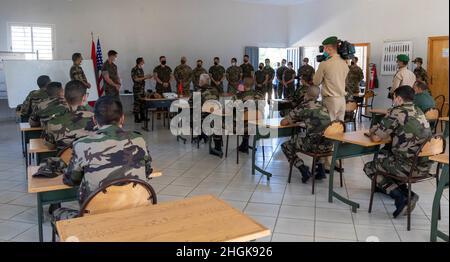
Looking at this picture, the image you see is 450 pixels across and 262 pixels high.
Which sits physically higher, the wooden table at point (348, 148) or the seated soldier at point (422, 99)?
the seated soldier at point (422, 99)

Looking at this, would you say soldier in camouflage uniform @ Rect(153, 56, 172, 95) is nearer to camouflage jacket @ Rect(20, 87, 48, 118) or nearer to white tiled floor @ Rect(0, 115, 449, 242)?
white tiled floor @ Rect(0, 115, 449, 242)

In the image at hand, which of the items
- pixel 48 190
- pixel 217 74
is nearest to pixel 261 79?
pixel 217 74

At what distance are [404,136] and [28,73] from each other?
27.6 feet

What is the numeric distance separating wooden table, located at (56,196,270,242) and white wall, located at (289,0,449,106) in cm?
784

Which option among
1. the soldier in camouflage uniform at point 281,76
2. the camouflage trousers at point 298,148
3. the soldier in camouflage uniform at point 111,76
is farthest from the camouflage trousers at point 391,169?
the soldier in camouflage uniform at point 281,76

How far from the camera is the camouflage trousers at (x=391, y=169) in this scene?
358 centimetres

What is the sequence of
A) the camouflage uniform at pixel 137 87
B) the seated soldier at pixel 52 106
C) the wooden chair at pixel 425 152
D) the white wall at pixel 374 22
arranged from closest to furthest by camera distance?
the wooden chair at pixel 425 152
the seated soldier at pixel 52 106
the white wall at pixel 374 22
the camouflage uniform at pixel 137 87

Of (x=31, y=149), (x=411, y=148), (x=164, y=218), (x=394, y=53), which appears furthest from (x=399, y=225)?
(x=394, y=53)

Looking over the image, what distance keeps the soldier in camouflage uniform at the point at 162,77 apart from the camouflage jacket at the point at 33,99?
16.3 feet

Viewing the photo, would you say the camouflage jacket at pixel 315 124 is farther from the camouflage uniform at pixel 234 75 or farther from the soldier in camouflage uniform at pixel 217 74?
the camouflage uniform at pixel 234 75

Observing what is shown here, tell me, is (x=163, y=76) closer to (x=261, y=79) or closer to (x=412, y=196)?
(x=261, y=79)

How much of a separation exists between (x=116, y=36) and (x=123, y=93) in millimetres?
1558

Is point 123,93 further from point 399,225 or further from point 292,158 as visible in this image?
point 399,225

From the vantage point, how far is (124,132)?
7.51ft
